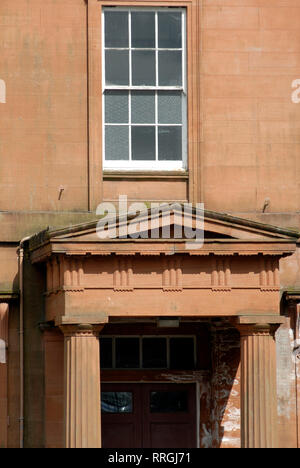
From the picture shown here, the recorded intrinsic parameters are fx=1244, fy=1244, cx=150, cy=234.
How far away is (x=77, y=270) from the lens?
730 inches

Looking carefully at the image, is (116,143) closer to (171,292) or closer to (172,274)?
(172,274)

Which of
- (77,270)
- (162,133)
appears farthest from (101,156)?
(77,270)

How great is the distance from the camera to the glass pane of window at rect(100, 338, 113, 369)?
68.1 feet

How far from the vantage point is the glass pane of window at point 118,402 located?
822 inches

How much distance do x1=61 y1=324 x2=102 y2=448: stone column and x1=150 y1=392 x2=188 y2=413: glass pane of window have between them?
2756mm

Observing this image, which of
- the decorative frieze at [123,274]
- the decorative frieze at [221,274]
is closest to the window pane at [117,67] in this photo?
the decorative frieze at [123,274]

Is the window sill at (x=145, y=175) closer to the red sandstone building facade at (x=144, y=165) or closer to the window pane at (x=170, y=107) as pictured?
the red sandstone building facade at (x=144, y=165)

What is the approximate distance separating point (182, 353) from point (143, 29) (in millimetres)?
5464

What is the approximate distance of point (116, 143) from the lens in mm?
20609

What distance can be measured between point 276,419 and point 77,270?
3.74m

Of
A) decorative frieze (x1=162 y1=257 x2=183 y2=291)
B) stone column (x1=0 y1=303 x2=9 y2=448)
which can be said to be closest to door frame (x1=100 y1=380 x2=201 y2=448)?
stone column (x1=0 y1=303 x2=9 y2=448)

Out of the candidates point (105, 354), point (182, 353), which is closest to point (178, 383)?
point (182, 353)
